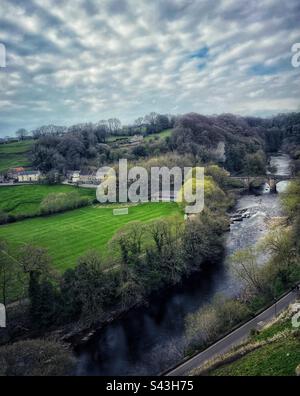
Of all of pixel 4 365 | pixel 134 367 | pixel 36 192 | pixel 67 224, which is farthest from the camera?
pixel 36 192

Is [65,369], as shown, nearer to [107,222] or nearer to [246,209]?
[107,222]

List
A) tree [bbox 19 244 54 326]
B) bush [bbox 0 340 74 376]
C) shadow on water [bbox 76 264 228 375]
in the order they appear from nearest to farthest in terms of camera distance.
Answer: bush [bbox 0 340 74 376], shadow on water [bbox 76 264 228 375], tree [bbox 19 244 54 326]

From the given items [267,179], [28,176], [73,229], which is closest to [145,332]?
[73,229]

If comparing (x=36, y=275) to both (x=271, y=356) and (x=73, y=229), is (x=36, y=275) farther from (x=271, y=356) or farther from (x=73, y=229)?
(x=73, y=229)

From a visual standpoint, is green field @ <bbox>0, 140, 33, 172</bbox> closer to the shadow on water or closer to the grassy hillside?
the shadow on water

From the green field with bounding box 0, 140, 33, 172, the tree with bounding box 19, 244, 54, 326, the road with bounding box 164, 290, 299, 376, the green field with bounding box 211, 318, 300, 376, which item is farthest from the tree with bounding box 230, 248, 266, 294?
the green field with bounding box 0, 140, 33, 172
